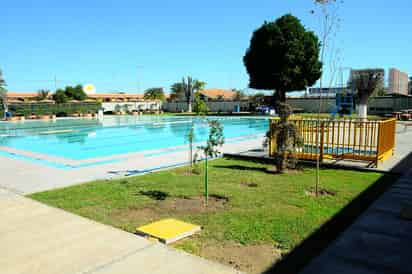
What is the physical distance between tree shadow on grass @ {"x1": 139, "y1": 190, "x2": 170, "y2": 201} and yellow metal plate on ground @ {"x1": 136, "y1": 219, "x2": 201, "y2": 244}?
1380 millimetres

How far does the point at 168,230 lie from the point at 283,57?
3192 centimetres

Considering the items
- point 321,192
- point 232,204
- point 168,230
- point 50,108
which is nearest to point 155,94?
point 50,108

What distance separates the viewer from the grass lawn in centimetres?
405

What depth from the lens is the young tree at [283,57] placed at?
33.5 m

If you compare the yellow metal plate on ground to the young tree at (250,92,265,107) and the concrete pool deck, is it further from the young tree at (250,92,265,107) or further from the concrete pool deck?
the young tree at (250,92,265,107)

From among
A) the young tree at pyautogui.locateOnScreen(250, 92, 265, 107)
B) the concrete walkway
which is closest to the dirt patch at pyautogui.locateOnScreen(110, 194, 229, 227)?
the concrete walkway

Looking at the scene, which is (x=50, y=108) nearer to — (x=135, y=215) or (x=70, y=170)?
(x=70, y=170)

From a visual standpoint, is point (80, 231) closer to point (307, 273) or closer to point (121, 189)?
point (121, 189)

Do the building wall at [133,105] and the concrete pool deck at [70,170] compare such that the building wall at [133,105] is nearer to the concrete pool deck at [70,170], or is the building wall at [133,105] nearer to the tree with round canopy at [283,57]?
the tree with round canopy at [283,57]

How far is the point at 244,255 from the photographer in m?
3.76

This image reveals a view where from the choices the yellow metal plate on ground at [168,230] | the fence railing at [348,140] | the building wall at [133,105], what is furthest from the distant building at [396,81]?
the yellow metal plate on ground at [168,230]

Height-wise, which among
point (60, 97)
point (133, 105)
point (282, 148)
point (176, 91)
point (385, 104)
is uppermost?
point (176, 91)

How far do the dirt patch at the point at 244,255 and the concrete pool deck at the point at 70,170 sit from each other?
480 centimetres

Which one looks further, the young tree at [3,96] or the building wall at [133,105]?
the building wall at [133,105]
